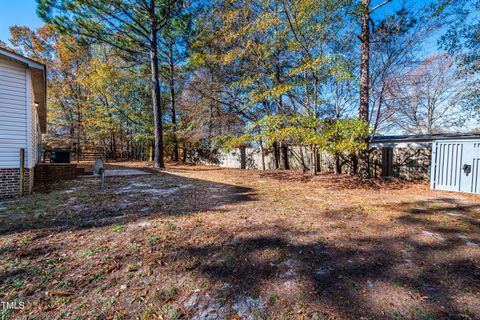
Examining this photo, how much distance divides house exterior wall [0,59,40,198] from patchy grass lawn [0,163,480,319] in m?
1.14

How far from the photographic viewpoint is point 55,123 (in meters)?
18.8

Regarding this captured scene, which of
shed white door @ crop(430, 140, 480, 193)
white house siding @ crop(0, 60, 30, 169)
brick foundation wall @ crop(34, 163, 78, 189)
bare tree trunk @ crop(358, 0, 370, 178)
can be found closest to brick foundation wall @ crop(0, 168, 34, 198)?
white house siding @ crop(0, 60, 30, 169)

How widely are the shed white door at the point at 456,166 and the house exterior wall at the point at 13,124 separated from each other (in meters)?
11.2

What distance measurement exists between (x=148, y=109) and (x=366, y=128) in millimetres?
16138

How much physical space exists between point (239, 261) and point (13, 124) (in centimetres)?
645

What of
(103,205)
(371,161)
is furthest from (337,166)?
(103,205)

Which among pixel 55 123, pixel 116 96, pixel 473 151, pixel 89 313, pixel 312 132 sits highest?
pixel 116 96

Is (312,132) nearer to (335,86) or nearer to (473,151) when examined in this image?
(335,86)

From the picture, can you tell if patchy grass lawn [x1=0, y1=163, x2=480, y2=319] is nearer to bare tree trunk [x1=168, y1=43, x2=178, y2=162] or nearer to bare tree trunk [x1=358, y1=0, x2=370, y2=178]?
bare tree trunk [x1=358, y1=0, x2=370, y2=178]

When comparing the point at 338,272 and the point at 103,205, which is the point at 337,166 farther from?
the point at 103,205

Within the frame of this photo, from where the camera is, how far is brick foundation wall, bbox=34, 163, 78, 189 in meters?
6.98

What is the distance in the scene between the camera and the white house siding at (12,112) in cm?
488

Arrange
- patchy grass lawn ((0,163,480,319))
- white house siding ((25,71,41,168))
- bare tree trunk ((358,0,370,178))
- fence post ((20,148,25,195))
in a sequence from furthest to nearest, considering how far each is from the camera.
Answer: bare tree trunk ((358,0,370,178)) → white house siding ((25,71,41,168)) → fence post ((20,148,25,195)) → patchy grass lawn ((0,163,480,319))

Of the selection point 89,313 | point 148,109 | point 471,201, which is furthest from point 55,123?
point 471,201
